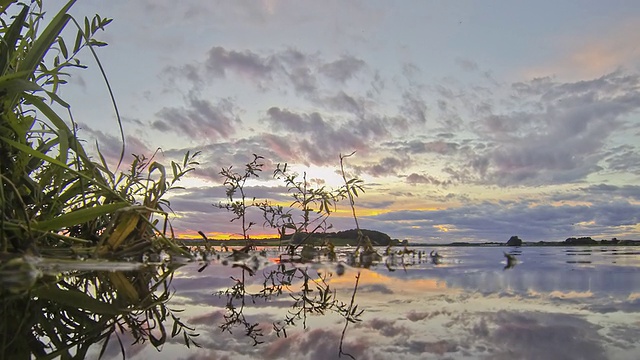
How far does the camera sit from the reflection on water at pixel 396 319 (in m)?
1.39

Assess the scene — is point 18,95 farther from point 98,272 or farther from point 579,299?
point 579,299

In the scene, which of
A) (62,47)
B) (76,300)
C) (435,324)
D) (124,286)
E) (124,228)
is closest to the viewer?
(435,324)

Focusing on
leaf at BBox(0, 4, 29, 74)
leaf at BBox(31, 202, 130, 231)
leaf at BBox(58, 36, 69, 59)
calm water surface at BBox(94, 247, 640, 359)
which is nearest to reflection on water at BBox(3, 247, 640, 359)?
calm water surface at BBox(94, 247, 640, 359)

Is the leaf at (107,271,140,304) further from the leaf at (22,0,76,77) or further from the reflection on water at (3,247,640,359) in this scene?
the leaf at (22,0,76,77)

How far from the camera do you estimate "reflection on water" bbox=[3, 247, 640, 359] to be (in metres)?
1.39

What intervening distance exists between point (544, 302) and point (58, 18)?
10.5 ft

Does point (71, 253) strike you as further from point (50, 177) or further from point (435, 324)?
point (435, 324)

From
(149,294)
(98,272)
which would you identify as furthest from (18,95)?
(149,294)

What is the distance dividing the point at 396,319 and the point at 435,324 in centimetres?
15

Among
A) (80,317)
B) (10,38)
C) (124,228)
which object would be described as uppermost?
(10,38)

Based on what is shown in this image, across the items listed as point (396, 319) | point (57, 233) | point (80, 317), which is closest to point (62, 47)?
point (57, 233)

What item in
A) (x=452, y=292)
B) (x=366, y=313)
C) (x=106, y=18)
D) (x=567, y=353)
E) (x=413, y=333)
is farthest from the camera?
(x=106, y=18)

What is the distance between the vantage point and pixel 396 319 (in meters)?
1.82

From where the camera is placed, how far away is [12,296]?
1797mm
